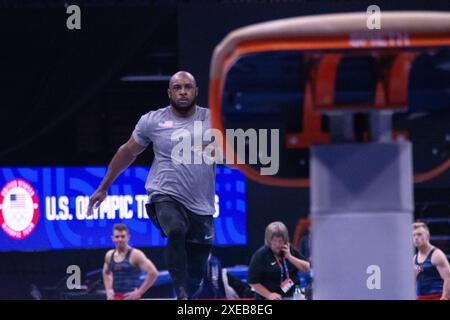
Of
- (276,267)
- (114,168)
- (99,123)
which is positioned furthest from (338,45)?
(99,123)

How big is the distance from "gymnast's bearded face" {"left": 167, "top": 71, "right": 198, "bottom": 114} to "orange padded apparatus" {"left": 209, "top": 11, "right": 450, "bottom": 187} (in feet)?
5.17

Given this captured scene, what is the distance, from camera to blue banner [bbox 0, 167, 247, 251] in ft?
22.5

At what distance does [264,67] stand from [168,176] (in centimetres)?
172

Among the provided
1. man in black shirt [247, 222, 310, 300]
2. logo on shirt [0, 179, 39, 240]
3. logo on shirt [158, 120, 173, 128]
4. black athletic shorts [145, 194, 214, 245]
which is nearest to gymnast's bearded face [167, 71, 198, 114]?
logo on shirt [158, 120, 173, 128]

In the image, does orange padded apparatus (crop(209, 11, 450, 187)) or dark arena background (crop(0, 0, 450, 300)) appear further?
dark arena background (crop(0, 0, 450, 300))

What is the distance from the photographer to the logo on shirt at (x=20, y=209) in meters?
6.91

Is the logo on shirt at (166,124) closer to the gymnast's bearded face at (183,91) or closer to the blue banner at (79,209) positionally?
the gymnast's bearded face at (183,91)

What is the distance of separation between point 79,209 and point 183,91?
12.5ft

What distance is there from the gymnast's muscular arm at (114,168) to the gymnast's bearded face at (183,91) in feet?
0.71

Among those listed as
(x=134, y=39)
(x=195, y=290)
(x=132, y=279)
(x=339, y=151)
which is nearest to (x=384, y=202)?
(x=339, y=151)

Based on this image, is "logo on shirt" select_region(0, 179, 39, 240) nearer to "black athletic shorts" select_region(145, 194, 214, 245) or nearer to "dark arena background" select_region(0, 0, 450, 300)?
"dark arena background" select_region(0, 0, 450, 300)

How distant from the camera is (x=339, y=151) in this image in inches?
62.1

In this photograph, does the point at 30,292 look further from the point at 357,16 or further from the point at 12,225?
the point at 357,16

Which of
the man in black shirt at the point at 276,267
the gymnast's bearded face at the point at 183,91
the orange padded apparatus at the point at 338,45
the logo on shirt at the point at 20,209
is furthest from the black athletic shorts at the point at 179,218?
the logo on shirt at the point at 20,209
